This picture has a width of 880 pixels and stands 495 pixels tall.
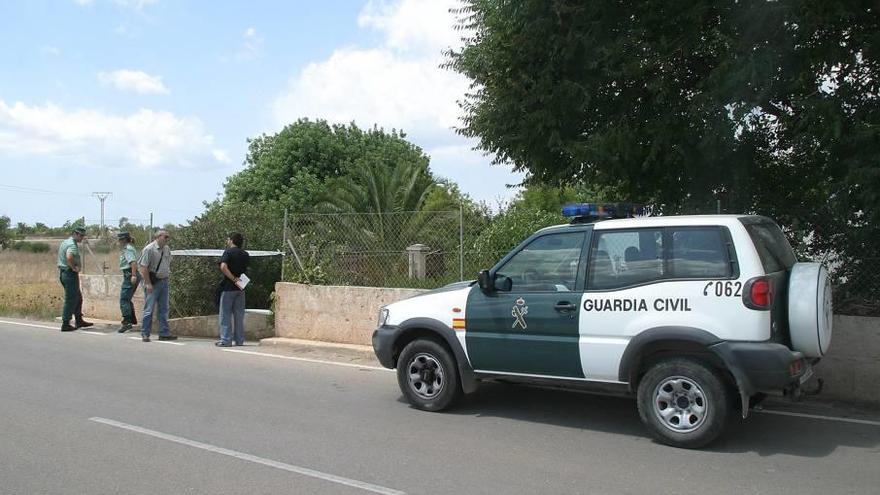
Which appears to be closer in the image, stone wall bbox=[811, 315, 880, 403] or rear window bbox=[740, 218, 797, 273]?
rear window bbox=[740, 218, 797, 273]

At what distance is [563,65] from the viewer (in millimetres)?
9391

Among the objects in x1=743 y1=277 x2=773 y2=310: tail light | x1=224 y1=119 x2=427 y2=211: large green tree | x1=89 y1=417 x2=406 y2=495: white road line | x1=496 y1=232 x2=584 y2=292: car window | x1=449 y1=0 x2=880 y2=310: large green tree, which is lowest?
x1=89 y1=417 x2=406 y2=495: white road line

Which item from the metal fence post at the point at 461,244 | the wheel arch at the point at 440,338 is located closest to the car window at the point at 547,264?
the wheel arch at the point at 440,338

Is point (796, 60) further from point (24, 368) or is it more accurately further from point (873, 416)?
point (24, 368)

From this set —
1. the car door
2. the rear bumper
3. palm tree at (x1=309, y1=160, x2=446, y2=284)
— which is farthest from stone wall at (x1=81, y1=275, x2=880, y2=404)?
the car door

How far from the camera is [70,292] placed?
13680mm

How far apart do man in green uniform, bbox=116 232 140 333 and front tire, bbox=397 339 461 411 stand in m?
8.17

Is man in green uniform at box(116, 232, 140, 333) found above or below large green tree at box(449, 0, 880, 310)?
below

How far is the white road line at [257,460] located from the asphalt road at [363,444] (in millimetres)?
20

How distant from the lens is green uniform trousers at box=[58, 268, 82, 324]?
44.6 ft

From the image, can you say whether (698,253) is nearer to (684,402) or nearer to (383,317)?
(684,402)

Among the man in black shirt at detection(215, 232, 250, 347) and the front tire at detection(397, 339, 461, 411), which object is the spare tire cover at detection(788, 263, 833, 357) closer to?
the front tire at detection(397, 339, 461, 411)

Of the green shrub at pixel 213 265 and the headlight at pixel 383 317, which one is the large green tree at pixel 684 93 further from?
the green shrub at pixel 213 265

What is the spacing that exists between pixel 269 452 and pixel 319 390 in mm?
2520
